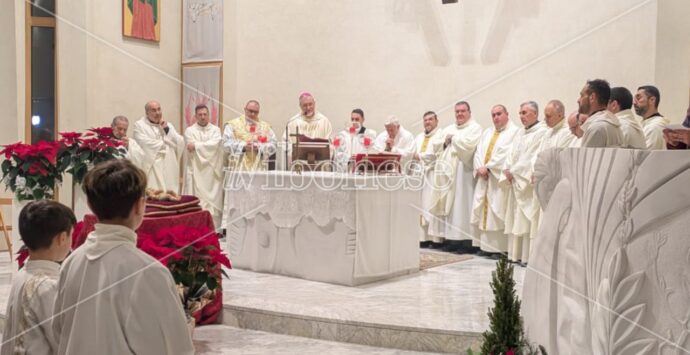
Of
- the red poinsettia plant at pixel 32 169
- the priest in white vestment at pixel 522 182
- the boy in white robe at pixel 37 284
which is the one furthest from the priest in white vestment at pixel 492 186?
the boy in white robe at pixel 37 284

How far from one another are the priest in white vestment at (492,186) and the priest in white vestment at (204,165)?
354cm

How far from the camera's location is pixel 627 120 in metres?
5.29

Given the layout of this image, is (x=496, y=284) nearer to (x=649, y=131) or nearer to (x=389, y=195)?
(x=389, y=195)

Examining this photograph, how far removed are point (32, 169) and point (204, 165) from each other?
4.93m

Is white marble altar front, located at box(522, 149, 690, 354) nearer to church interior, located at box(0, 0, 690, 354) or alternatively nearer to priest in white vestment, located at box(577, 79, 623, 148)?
church interior, located at box(0, 0, 690, 354)

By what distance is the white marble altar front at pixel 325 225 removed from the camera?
654cm

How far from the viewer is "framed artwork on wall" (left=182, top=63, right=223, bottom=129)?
11.3m

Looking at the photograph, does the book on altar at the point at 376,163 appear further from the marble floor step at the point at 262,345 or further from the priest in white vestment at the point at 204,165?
the priest in white vestment at the point at 204,165

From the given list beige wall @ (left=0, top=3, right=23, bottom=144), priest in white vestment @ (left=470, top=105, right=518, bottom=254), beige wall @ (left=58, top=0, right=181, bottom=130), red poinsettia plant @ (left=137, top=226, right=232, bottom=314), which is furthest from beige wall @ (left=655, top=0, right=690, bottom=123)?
beige wall @ (left=0, top=3, right=23, bottom=144)

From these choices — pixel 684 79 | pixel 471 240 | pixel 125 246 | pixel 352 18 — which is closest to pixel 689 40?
pixel 684 79

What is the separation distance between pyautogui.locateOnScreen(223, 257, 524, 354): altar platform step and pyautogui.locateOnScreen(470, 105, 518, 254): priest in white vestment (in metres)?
1.70

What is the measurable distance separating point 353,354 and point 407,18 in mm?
6684

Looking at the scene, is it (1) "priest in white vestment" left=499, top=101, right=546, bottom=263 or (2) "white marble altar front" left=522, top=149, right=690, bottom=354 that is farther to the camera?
(1) "priest in white vestment" left=499, top=101, right=546, bottom=263

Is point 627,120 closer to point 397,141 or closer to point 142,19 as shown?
point 397,141
